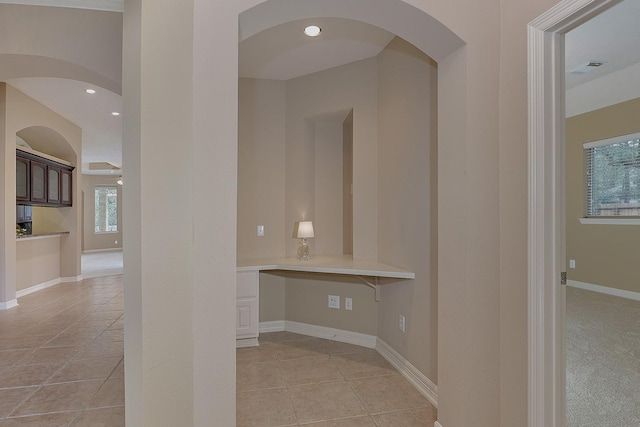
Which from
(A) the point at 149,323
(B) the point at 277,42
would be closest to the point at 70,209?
(B) the point at 277,42

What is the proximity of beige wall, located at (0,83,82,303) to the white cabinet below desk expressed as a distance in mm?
3702

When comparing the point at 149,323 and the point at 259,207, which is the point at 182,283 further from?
the point at 259,207

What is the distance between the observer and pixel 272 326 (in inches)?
144

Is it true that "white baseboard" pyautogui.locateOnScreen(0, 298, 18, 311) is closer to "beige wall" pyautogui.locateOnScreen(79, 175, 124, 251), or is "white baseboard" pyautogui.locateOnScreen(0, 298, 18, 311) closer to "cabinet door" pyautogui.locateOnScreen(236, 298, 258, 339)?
"cabinet door" pyautogui.locateOnScreen(236, 298, 258, 339)

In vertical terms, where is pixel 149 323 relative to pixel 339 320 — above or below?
above

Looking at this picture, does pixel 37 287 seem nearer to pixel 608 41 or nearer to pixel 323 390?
pixel 323 390

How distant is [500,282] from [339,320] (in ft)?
6.38

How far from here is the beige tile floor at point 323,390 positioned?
210 cm

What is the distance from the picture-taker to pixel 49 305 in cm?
475

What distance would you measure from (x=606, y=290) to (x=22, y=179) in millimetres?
9042

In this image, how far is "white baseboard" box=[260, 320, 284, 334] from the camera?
11.9ft

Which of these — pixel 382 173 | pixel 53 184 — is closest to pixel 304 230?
pixel 382 173

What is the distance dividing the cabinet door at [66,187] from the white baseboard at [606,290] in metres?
9.08

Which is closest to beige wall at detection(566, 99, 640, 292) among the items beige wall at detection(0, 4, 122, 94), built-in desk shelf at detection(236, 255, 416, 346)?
built-in desk shelf at detection(236, 255, 416, 346)
